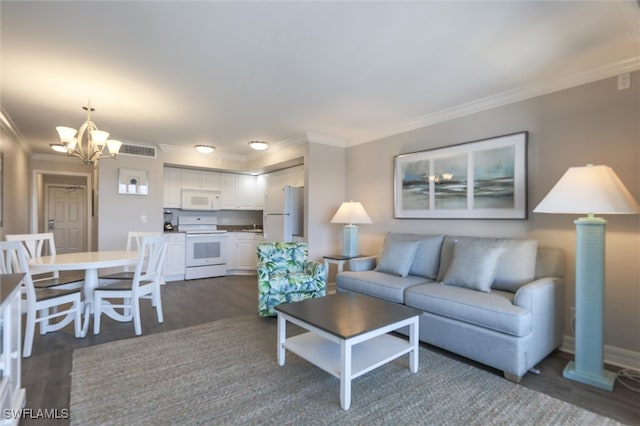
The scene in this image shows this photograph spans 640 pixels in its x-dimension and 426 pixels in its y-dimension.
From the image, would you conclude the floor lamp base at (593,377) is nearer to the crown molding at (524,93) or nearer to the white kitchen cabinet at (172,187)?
the crown molding at (524,93)

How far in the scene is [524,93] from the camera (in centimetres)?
296

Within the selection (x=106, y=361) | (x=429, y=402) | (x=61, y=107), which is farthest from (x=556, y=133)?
(x=61, y=107)

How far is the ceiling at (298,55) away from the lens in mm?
1873

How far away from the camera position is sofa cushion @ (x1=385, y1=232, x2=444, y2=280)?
3324mm

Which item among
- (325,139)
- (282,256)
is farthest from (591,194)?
(325,139)

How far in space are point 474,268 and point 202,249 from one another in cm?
463

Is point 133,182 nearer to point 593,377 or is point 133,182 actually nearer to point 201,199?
point 201,199

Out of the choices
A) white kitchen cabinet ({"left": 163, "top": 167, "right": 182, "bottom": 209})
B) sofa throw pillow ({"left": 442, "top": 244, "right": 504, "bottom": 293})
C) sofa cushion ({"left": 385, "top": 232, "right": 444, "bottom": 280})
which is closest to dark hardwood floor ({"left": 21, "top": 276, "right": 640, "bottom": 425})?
sofa throw pillow ({"left": 442, "top": 244, "right": 504, "bottom": 293})

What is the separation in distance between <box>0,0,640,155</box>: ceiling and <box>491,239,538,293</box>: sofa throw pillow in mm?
1427

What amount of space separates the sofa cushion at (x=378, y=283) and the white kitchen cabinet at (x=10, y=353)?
258cm

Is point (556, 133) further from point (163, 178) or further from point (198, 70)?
point (163, 178)

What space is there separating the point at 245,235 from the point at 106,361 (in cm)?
386

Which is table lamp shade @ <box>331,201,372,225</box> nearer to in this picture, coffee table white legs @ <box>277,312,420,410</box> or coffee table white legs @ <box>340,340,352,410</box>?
coffee table white legs @ <box>277,312,420,410</box>

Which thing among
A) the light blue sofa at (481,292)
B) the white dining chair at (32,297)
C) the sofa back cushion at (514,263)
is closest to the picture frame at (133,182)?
the white dining chair at (32,297)
